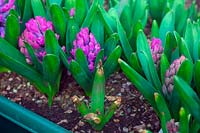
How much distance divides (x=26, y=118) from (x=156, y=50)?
35cm

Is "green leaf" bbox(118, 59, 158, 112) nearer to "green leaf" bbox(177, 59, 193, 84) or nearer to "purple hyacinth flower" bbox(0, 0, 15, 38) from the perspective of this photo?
"green leaf" bbox(177, 59, 193, 84)

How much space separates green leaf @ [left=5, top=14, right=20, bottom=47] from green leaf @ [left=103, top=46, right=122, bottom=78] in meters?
0.24

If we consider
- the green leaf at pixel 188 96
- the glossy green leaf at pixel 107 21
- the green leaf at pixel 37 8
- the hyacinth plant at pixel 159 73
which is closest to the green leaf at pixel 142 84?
the hyacinth plant at pixel 159 73

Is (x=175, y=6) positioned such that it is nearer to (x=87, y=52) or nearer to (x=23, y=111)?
(x=87, y=52)

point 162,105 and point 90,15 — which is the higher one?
point 90,15

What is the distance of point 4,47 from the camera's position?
1.27 metres

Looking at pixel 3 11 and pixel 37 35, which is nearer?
pixel 37 35

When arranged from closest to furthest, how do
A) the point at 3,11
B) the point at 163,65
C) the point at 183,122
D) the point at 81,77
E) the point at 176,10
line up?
the point at 183,122 → the point at 163,65 → the point at 81,77 → the point at 3,11 → the point at 176,10

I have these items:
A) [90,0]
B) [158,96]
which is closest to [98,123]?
[158,96]

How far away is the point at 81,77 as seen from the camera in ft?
4.06

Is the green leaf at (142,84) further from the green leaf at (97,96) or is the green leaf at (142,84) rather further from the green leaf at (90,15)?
the green leaf at (90,15)

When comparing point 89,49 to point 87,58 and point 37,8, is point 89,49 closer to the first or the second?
point 87,58

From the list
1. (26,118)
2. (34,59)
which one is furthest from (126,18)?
(26,118)

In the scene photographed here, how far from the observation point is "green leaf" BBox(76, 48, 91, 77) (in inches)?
46.8
